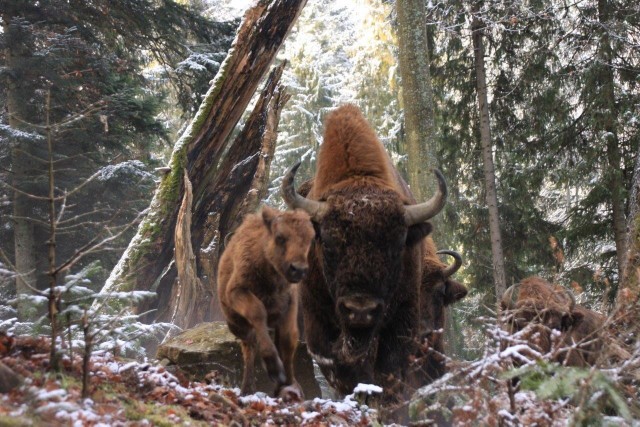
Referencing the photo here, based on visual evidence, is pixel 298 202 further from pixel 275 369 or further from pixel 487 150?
pixel 487 150

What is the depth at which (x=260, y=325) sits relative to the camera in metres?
6.64

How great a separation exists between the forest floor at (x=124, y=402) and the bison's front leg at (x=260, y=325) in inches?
19.9

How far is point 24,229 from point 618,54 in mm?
17535

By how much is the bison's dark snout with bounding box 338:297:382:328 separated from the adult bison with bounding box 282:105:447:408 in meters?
0.01

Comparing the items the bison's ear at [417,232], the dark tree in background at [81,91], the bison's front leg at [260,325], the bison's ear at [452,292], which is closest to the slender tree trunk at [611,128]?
the bison's ear at [452,292]

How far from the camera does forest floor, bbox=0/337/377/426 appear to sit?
328 centimetres

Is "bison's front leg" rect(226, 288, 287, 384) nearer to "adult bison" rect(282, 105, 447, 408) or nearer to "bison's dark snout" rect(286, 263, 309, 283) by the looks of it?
"bison's dark snout" rect(286, 263, 309, 283)

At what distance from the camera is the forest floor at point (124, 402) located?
328 cm

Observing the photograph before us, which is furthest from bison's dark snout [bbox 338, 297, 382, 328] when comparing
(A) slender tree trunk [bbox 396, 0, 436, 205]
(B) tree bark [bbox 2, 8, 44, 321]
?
(B) tree bark [bbox 2, 8, 44, 321]

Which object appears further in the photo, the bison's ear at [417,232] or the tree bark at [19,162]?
the tree bark at [19,162]

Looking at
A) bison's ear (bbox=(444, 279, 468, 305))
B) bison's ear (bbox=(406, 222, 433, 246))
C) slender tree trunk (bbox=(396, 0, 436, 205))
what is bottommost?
bison's ear (bbox=(444, 279, 468, 305))

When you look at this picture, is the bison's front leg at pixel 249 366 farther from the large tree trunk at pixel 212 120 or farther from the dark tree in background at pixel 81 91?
the dark tree in background at pixel 81 91

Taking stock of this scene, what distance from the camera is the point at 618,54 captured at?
1850 centimetres

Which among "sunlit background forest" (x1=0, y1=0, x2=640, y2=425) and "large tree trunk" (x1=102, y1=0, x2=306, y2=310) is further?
"sunlit background forest" (x1=0, y1=0, x2=640, y2=425)
